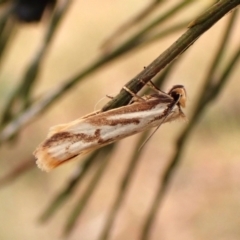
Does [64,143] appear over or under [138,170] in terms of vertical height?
over

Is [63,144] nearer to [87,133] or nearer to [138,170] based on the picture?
[87,133]

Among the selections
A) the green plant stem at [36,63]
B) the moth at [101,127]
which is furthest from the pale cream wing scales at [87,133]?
the green plant stem at [36,63]

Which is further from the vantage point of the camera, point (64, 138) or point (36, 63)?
point (36, 63)

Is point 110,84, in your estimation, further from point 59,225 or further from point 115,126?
point 115,126

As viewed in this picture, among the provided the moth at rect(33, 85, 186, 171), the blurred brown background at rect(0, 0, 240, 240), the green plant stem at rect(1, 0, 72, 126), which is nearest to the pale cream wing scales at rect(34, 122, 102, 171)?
the moth at rect(33, 85, 186, 171)

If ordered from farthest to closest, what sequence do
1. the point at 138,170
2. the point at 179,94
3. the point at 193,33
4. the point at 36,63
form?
the point at 138,170 → the point at 36,63 → the point at 179,94 → the point at 193,33

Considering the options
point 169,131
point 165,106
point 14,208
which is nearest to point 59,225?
point 14,208

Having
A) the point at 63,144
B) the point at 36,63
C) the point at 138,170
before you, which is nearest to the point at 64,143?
the point at 63,144

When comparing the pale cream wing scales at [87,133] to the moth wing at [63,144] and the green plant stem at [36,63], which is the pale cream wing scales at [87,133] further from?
the green plant stem at [36,63]
